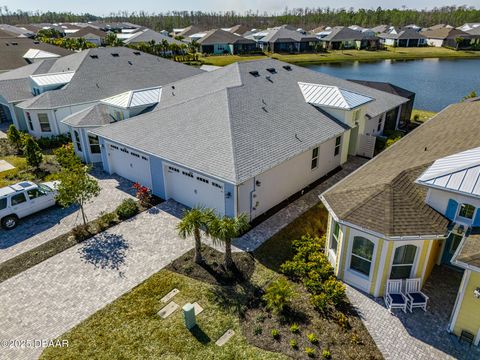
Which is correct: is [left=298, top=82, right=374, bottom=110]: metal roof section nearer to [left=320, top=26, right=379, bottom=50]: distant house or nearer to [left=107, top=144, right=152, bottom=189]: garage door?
[left=107, top=144, right=152, bottom=189]: garage door

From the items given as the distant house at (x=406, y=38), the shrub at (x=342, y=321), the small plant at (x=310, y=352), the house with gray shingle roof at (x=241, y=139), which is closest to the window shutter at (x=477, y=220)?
the shrub at (x=342, y=321)

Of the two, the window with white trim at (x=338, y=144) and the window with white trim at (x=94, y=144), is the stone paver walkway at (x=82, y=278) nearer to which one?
the window with white trim at (x=94, y=144)

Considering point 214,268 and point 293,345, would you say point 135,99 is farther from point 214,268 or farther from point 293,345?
point 293,345

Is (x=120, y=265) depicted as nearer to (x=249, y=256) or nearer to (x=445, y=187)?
(x=249, y=256)

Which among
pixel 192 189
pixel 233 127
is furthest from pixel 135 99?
pixel 192 189

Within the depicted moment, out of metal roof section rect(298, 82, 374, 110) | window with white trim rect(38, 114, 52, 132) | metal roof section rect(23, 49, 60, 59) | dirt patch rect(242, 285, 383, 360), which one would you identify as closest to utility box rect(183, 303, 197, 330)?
dirt patch rect(242, 285, 383, 360)
